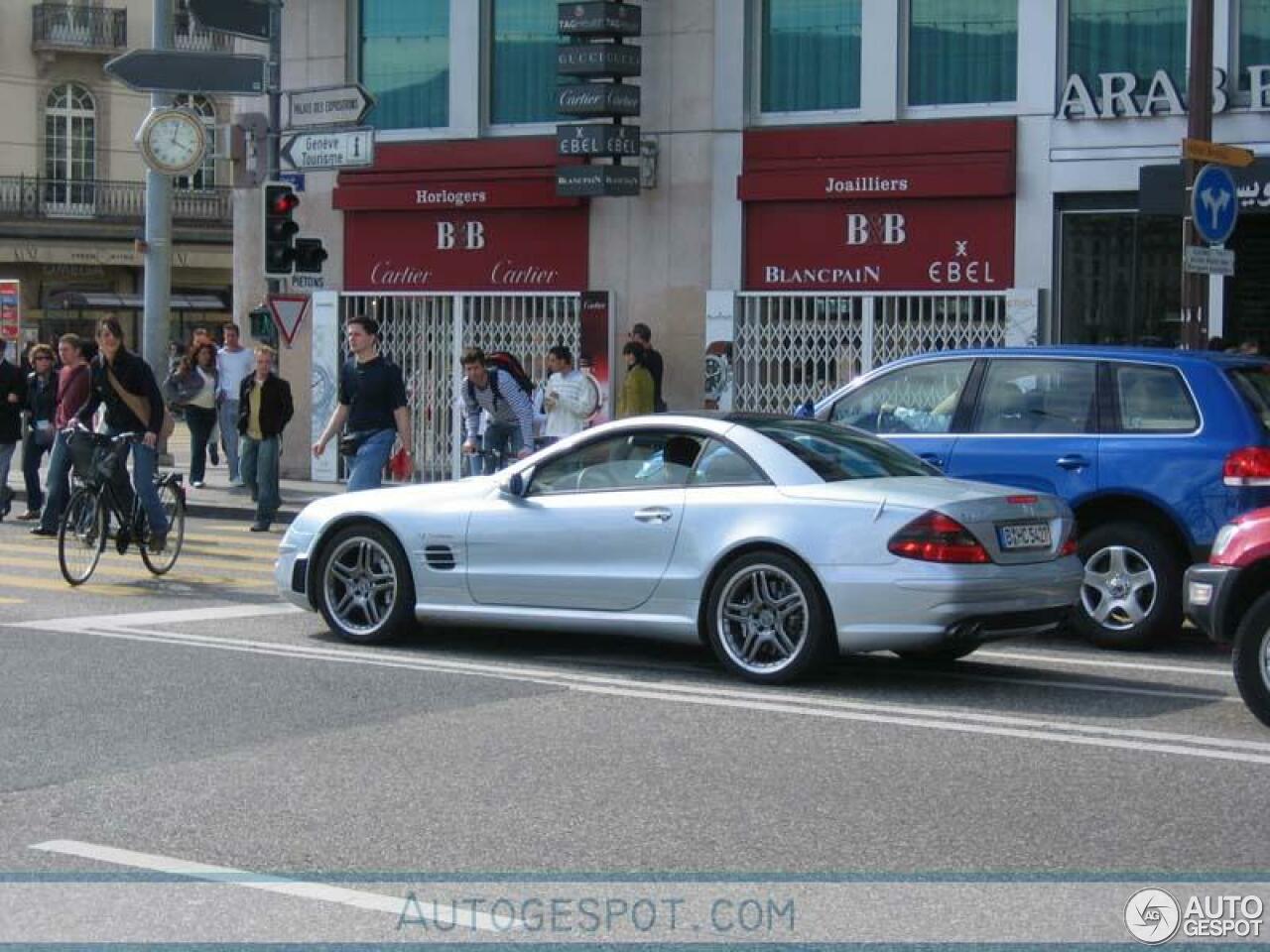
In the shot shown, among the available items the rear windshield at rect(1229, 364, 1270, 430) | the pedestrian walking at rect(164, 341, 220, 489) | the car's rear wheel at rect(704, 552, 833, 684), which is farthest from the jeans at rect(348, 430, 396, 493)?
the pedestrian walking at rect(164, 341, 220, 489)

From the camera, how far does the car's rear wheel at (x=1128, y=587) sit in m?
12.0

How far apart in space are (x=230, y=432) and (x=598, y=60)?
20.0ft

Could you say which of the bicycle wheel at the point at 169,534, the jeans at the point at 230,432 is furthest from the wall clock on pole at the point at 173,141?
the bicycle wheel at the point at 169,534

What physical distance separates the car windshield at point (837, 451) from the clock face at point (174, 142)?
12716mm

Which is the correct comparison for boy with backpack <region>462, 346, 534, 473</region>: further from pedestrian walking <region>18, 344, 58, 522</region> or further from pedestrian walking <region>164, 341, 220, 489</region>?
pedestrian walking <region>164, 341, 220, 489</region>

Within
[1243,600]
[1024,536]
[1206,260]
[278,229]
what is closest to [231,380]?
[278,229]

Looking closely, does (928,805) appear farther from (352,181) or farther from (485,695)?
(352,181)

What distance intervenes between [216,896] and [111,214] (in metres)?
50.2

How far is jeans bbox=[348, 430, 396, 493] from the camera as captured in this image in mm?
14430

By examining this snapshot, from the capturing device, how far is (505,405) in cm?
1883

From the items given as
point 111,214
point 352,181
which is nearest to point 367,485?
point 352,181

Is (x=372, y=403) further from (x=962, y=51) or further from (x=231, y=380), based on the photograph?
(x=231, y=380)

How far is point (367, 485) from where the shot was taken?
14422 millimetres

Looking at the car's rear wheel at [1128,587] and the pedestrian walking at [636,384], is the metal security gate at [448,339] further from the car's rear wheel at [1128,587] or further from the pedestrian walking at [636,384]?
the car's rear wheel at [1128,587]
